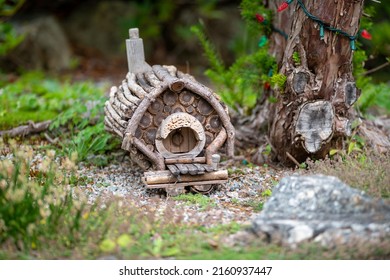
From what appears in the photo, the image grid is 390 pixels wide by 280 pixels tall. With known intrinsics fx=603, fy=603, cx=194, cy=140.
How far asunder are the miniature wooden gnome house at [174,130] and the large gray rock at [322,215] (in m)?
1.19

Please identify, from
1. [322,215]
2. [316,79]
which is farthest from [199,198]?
[316,79]

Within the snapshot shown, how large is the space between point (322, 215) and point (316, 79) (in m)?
1.86

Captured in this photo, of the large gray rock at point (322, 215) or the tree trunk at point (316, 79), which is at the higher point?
the tree trunk at point (316, 79)

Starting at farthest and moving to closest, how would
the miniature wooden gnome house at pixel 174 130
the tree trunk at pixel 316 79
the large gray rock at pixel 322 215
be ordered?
the tree trunk at pixel 316 79, the miniature wooden gnome house at pixel 174 130, the large gray rock at pixel 322 215

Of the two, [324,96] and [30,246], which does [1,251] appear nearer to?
[30,246]

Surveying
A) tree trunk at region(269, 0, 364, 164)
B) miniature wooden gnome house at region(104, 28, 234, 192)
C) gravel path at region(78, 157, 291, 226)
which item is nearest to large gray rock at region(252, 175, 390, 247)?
gravel path at region(78, 157, 291, 226)

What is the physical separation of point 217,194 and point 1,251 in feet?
6.85

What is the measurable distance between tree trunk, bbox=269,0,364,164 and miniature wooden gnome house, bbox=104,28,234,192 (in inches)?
28.0

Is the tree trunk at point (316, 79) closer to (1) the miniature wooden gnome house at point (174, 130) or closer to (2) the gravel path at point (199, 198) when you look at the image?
(2) the gravel path at point (199, 198)

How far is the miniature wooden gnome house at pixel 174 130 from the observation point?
519 cm

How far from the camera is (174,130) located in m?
5.45

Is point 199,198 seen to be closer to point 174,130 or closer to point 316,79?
point 174,130

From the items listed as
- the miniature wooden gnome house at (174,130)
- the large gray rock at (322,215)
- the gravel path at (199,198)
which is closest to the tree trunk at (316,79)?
the gravel path at (199,198)

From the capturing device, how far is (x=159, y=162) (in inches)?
208
